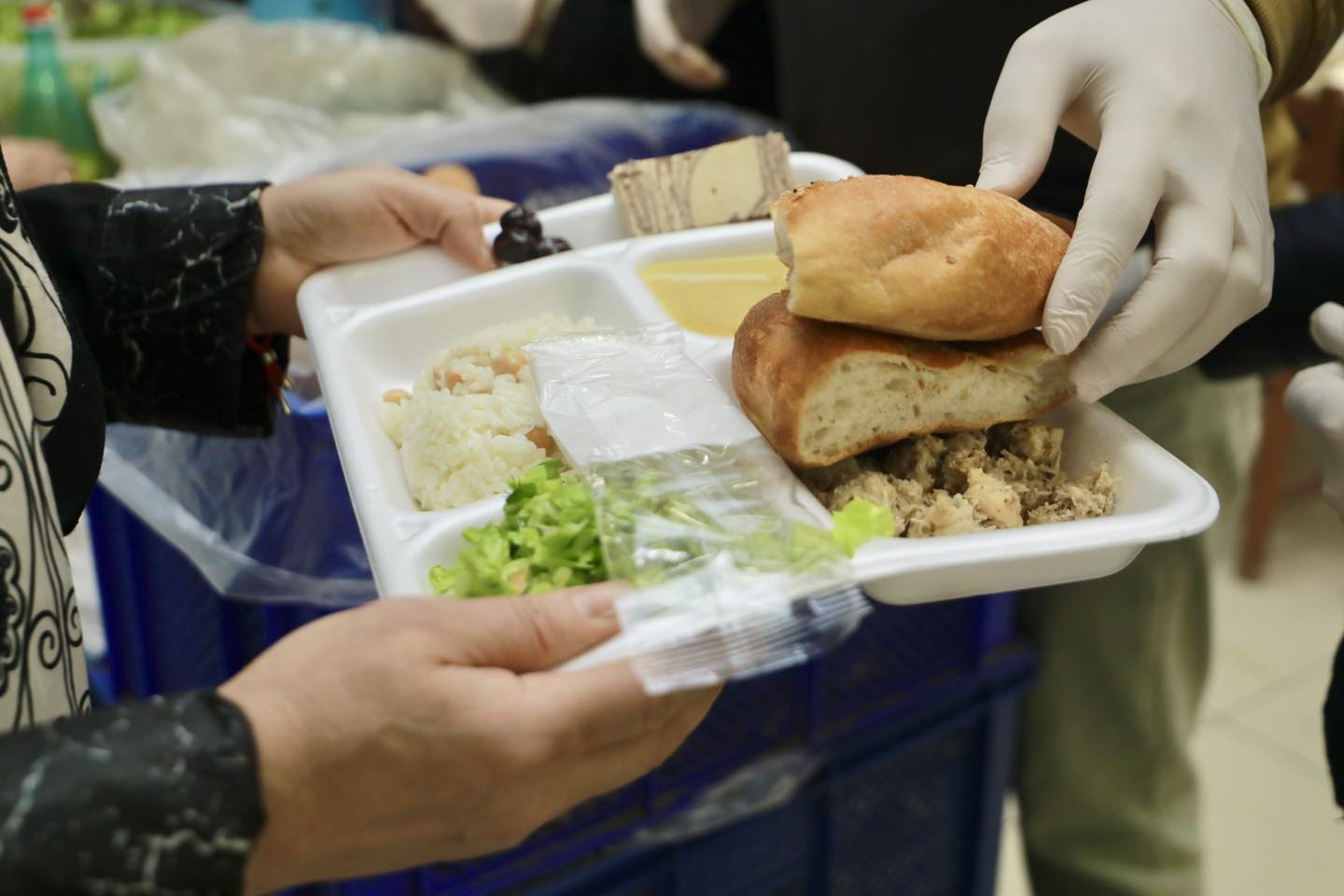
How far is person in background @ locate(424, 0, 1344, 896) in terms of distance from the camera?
97cm

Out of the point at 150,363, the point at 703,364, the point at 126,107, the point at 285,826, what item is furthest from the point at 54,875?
the point at 126,107

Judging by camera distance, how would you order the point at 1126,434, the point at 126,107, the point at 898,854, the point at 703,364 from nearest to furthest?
the point at 1126,434
the point at 703,364
the point at 898,854
the point at 126,107

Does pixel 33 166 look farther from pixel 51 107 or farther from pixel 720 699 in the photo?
pixel 720 699

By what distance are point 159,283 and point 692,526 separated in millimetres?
803

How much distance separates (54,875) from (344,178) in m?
0.91

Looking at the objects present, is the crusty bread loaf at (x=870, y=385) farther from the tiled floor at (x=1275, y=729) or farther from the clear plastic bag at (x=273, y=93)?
the clear plastic bag at (x=273, y=93)

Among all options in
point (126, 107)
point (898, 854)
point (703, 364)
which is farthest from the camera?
point (126, 107)

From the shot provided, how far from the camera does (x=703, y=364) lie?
109 centimetres

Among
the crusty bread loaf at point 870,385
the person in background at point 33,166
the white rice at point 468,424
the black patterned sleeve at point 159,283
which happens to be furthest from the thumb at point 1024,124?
the person in background at point 33,166

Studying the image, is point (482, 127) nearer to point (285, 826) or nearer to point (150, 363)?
point (150, 363)

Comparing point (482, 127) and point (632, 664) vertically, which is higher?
point (632, 664)

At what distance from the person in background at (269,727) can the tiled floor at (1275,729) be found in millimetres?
753

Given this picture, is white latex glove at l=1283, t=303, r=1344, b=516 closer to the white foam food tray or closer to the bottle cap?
the white foam food tray

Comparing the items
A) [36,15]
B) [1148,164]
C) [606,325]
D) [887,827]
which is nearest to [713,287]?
[606,325]
